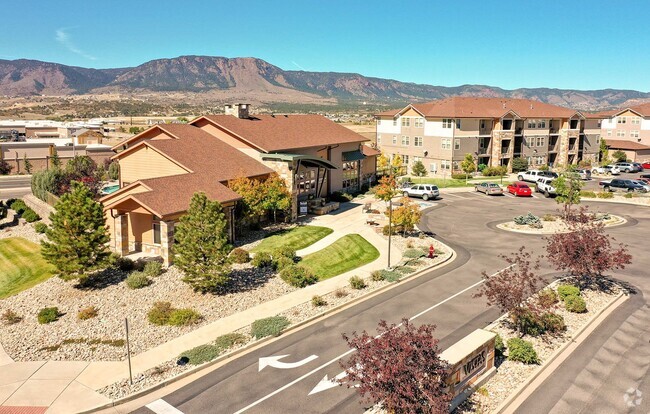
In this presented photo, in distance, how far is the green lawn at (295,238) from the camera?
34.1 meters

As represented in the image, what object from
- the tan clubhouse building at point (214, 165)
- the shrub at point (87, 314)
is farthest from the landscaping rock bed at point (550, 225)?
the shrub at point (87, 314)

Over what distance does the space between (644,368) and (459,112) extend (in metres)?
56.3

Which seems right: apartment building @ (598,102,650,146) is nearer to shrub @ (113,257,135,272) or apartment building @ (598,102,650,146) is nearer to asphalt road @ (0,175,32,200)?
shrub @ (113,257,135,272)

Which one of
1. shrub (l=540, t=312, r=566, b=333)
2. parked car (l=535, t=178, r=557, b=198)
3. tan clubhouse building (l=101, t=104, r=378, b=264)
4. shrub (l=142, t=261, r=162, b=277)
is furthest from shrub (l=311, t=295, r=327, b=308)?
parked car (l=535, t=178, r=557, b=198)

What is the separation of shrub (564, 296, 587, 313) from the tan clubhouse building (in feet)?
70.3

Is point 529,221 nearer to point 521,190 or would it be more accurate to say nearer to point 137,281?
point 521,190

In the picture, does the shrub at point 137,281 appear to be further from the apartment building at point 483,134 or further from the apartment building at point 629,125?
the apartment building at point 629,125

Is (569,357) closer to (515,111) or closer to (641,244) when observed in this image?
(641,244)

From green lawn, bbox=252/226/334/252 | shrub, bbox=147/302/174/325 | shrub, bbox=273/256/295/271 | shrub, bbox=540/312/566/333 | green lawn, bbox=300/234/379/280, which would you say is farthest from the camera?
green lawn, bbox=252/226/334/252

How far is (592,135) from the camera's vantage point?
86.4 m

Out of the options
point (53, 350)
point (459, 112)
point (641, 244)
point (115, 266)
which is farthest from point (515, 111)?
point (53, 350)

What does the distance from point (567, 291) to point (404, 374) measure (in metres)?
15.2

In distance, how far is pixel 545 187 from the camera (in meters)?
57.0

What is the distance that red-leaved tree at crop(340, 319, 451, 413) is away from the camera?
1351 centimetres
